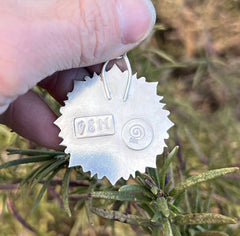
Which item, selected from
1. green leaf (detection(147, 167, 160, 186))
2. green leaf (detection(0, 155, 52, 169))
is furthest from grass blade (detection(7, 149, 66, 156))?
green leaf (detection(147, 167, 160, 186))

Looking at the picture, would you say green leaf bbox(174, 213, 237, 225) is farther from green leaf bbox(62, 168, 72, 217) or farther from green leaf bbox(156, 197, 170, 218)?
green leaf bbox(62, 168, 72, 217)

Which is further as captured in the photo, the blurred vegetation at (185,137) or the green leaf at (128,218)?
the blurred vegetation at (185,137)

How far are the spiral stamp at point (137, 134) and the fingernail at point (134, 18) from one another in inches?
6.9

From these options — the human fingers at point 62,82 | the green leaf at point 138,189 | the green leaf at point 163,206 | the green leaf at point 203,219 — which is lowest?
the green leaf at point 203,219

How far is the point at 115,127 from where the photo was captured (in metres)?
0.61

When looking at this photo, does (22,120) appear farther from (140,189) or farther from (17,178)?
(140,189)

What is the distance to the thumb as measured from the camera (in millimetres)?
547

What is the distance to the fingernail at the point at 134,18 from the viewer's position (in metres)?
0.59

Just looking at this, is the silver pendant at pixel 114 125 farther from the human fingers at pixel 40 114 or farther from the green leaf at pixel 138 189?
the human fingers at pixel 40 114

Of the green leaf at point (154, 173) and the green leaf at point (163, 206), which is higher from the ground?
the green leaf at point (154, 173)

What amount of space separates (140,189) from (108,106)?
18 centimetres

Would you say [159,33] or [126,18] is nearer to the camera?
[126,18]

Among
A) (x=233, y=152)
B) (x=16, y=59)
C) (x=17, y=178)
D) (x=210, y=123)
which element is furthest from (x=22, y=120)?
(x=210, y=123)

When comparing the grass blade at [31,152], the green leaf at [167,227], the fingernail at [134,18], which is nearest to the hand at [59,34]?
the fingernail at [134,18]
